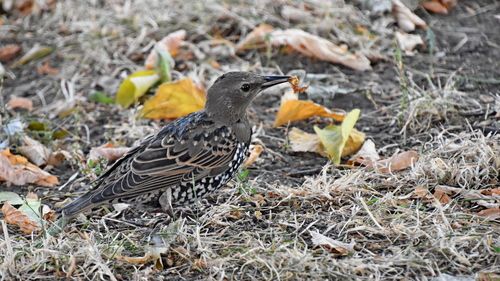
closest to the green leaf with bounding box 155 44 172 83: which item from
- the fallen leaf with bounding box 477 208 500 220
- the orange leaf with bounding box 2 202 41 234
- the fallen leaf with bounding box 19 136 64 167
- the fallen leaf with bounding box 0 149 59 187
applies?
the fallen leaf with bounding box 19 136 64 167

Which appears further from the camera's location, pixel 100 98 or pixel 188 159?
pixel 100 98

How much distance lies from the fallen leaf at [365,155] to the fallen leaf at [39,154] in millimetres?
2428

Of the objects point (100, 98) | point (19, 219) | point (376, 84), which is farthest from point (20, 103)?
point (376, 84)

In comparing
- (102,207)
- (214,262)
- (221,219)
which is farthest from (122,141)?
(214,262)

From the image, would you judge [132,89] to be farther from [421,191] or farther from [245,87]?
[421,191]

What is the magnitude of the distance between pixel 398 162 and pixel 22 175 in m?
2.87

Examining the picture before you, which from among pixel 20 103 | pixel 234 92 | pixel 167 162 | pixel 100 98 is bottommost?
pixel 20 103

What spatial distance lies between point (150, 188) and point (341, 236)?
1.29 metres

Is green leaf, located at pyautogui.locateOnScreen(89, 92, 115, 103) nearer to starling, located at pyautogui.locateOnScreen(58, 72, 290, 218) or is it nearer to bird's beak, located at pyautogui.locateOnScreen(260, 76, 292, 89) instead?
starling, located at pyautogui.locateOnScreen(58, 72, 290, 218)

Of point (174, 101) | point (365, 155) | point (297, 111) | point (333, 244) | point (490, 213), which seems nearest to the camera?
point (333, 244)

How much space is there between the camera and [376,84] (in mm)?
6043

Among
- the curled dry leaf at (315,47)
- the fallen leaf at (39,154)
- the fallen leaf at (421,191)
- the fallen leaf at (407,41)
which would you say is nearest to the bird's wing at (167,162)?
the fallen leaf at (39,154)

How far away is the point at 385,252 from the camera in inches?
142

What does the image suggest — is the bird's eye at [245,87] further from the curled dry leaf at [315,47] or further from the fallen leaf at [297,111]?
the curled dry leaf at [315,47]
